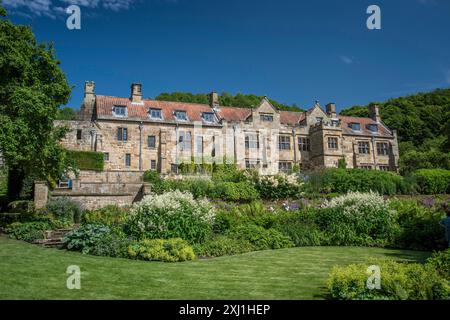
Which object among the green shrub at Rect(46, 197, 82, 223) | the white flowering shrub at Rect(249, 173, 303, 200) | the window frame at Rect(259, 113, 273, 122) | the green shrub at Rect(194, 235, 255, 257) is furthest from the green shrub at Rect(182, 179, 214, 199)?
the window frame at Rect(259, 113, 273, 122)

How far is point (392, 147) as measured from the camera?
157ft

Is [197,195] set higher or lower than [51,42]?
lower

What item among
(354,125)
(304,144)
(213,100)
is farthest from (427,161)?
(213,100)

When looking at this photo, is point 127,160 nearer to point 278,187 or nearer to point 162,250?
point 278,187

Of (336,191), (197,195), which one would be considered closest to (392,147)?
(336,191)

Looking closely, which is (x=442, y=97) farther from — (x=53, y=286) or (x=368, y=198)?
(x=53, y=286)

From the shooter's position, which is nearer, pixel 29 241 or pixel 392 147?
pixel 29 241

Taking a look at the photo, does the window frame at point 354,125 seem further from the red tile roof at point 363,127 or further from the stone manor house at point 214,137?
the red tile roof at point 363,127

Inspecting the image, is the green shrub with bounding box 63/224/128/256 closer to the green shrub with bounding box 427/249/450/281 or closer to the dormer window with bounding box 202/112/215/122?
the green shrub with bounding box 427/249/450/281

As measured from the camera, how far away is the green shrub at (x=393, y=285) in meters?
6.79

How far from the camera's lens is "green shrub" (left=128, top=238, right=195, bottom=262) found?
1258 cm

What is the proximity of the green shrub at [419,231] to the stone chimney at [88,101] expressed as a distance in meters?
34.2

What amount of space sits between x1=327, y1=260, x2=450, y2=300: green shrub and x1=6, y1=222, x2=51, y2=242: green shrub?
1303 centimetres
